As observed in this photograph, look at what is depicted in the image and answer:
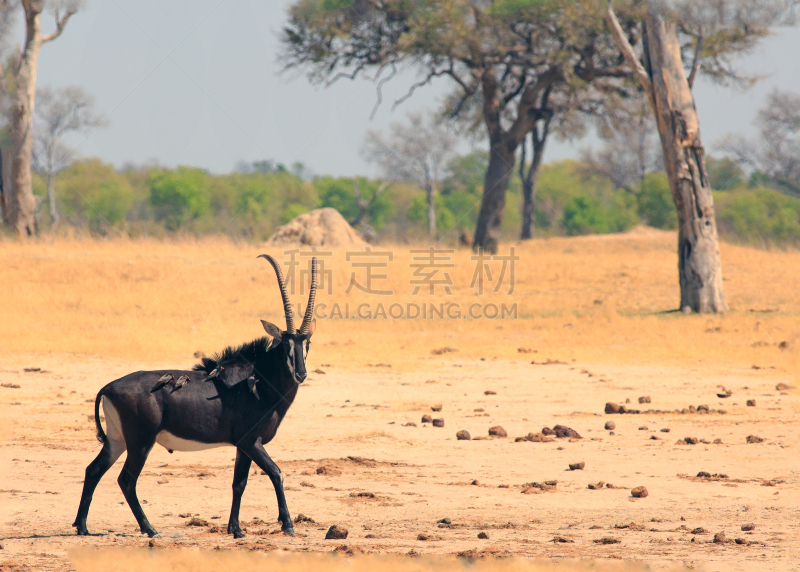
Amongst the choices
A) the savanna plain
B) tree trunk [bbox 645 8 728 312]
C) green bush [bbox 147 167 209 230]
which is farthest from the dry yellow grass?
green bush [bbox 147 167 209 230]

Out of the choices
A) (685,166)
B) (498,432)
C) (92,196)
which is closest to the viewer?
(498,432)

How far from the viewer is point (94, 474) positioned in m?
4.79

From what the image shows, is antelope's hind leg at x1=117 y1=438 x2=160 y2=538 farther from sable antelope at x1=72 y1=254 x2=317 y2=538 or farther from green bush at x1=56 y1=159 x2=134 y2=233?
green bush at x1=56 y1=159 x2=134 y2=233

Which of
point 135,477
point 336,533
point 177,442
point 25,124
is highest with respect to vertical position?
point 25,124

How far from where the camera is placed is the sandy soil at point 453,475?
465cm

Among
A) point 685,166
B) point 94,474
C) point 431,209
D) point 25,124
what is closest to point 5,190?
point 25,124

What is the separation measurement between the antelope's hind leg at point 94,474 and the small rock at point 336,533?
1298 millimetres

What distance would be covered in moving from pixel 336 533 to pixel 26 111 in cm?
2060

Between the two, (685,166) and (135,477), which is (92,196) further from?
(135,477)

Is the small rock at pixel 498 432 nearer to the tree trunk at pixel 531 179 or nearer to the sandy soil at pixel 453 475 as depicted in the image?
the sandy soil at pixel 453 475

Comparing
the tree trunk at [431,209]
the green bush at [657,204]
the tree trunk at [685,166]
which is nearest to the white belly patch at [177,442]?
the tree trunk at [685,166]

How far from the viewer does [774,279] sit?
66.9 ft

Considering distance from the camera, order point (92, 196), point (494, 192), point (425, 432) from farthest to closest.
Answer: point (92, 196)
point (494, 192)
point (425, 432)

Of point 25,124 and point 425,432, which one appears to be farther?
point 25,124
